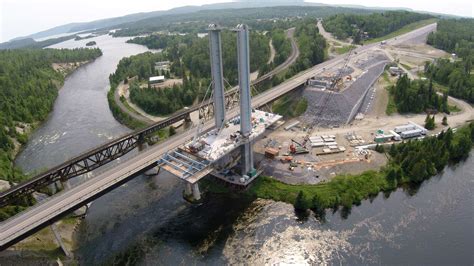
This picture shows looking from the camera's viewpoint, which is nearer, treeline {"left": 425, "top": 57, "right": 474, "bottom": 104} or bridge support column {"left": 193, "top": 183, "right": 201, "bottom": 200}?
bridge support column {"left": 193, "top": 183, "right": 201, "bottom": 200}

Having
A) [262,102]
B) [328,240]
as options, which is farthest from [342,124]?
[328,240]

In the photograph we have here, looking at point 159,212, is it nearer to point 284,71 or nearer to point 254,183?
point 254,183

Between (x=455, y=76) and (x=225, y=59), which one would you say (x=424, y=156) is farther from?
(x=225, y=59)

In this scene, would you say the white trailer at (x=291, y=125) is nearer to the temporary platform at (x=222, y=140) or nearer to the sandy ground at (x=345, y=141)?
the sandy ground at (x=345, y=141)

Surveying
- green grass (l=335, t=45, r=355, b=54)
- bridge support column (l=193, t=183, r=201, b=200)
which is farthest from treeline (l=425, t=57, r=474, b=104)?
bridge support column (l=193, t=183, r=201, b=200)

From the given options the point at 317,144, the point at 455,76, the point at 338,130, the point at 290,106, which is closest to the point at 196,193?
the point at 317,144

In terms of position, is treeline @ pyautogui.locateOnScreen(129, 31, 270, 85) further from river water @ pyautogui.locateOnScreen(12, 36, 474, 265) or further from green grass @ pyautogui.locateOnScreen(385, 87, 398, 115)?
river water @ pyautogui.locateOnScreen(12, 36, 474, 265)
